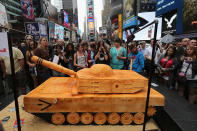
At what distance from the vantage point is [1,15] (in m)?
3.76

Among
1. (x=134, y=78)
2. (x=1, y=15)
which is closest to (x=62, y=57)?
(x=1, y=15)

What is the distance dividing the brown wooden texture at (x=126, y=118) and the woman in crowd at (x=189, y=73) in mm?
1804

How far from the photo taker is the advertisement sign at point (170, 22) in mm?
8428

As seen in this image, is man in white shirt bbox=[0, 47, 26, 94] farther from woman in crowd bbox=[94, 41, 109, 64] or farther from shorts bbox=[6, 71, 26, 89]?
woman in crowd bbox=[94, 41, 109, 64]

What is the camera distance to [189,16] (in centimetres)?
693

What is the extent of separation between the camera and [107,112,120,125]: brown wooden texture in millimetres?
2396

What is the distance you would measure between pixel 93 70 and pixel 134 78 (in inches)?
34.3

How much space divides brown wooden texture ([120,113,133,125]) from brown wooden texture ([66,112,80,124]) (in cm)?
91

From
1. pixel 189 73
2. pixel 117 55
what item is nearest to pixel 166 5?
pixel 117 55

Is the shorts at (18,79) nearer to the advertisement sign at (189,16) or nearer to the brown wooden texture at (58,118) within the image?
the brown wooden texture at (58,118)

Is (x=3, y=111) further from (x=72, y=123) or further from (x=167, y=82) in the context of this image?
(x=167, y=82)

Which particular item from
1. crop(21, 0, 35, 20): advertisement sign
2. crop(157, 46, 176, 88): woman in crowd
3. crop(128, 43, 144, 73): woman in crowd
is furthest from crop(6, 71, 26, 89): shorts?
crop(21, 0, 35, 20): advertisement sign

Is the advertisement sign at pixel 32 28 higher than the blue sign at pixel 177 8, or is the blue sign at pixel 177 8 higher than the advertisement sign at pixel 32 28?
the blue sign at pixel 177 8

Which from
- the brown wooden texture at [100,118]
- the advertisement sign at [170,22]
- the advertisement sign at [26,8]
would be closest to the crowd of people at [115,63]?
the brown wooden texture at [100,118]
